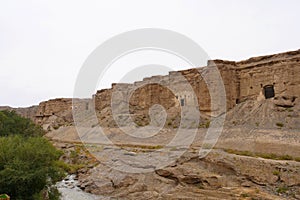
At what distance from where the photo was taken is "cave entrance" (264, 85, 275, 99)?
3431 cm

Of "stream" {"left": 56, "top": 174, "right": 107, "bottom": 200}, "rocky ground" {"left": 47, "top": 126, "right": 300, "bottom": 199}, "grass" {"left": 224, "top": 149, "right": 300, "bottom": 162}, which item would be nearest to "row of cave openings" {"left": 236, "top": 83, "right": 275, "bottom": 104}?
"rocky ground" {"left": 47, "top": 126, "right": 300, "bottom": 199}

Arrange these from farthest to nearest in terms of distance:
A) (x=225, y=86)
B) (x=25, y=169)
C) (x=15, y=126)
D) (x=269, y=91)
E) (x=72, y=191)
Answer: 1. (x=225, y=86)
2. (x=269, y=91)
3. (x=15, y=126)
4. (x=72, y=191)
5. (x=25, y=169)

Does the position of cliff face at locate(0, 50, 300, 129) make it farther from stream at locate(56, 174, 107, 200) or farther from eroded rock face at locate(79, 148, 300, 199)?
stream at locate(56, 174, 107, 200)

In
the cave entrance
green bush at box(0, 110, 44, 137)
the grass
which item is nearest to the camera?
the grass

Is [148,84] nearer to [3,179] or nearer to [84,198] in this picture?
[84,198]

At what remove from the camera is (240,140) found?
2594 centimetres

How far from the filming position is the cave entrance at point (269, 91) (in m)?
34.3

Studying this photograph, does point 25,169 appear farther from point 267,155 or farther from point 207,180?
point 267,155

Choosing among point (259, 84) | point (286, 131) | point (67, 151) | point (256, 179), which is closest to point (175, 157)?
point (256, 179)

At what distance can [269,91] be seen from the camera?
34.8 meters

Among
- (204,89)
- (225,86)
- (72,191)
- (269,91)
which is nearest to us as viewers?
(72,191)

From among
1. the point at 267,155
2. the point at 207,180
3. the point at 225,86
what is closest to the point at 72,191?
the point at 207,180

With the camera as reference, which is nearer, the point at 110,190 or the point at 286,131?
the point at 110,190

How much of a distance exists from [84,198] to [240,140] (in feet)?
41.0
